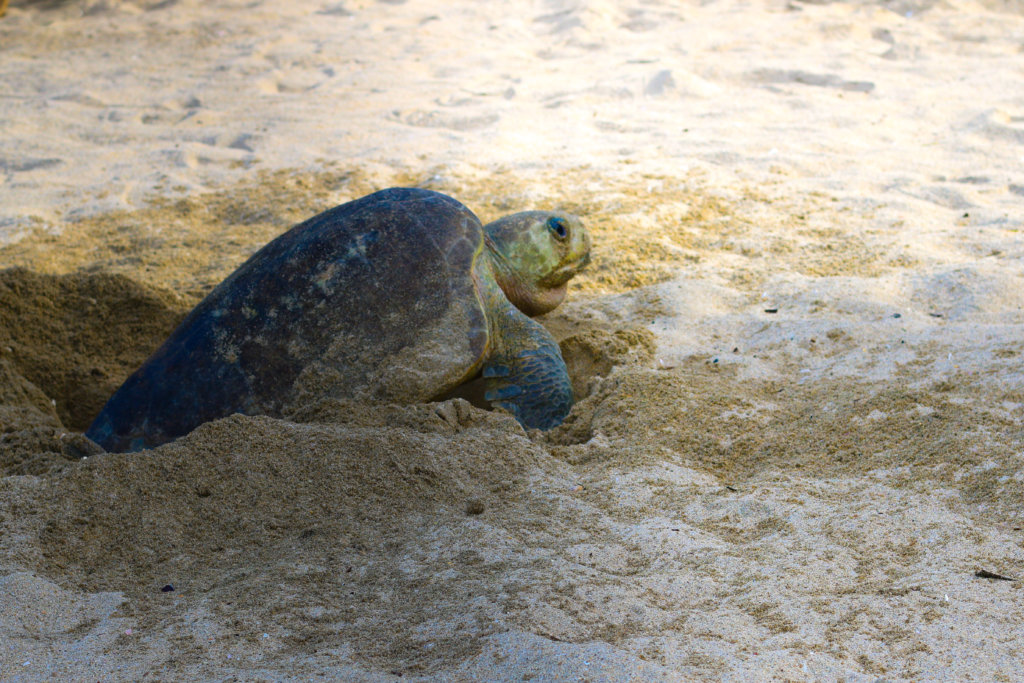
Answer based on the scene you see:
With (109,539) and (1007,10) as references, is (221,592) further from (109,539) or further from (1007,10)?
(1007,10)

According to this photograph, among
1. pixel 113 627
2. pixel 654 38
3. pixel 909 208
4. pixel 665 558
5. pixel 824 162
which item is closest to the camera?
pixel 113 627

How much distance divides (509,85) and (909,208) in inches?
120

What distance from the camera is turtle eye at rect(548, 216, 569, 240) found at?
3.34m

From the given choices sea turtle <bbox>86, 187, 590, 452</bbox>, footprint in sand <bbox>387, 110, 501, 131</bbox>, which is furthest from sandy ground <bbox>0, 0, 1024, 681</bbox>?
sea turtle <bbox>86, 187, 590, 452</bbox>

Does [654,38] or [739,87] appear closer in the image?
[739,87]

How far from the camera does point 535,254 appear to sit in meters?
3.28

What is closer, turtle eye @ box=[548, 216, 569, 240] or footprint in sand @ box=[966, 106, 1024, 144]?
turtle eye @ box=[548, 216, 569, 240]

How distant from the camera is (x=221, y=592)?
68.6 inches

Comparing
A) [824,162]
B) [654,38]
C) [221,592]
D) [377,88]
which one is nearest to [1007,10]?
[654,38]

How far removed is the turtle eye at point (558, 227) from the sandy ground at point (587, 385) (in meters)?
0.36

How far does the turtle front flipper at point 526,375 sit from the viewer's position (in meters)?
2.78

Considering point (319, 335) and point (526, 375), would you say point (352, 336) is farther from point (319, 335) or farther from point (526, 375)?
point (526, 375)

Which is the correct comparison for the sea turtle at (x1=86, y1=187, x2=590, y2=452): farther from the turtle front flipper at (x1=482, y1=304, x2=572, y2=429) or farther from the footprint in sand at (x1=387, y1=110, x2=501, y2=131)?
the footprint in sand at (x1=387, y1=110, x2=501, y2=131)

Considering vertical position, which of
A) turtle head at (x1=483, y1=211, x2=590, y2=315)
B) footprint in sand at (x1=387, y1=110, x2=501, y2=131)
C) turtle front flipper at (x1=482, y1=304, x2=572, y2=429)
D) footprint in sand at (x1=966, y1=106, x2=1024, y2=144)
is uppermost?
footprint in sand at (x1=966, y1=106, x2=1024, y2=144)
